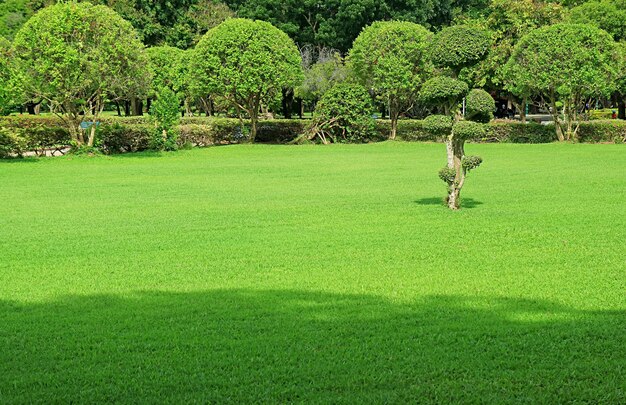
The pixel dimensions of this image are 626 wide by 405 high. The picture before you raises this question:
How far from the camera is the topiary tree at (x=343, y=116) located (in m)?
29.7

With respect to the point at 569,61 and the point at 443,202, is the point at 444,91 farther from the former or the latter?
the point at 569,61

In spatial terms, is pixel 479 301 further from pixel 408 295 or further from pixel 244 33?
→ pixel 244 33

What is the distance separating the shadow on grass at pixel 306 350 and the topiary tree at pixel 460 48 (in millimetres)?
5621

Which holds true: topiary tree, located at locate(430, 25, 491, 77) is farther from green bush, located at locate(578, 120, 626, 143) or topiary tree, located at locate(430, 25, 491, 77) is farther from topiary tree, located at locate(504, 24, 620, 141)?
green bush, located at locate(578, 120, 626, 143)

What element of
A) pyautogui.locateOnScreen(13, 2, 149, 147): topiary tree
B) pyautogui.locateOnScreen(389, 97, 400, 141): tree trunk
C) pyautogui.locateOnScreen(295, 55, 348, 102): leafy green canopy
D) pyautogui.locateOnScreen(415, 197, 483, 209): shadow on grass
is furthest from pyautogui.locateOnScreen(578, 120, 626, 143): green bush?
pyautogui.locateOnScreen(415, 197, 483, 209): shadow on grass

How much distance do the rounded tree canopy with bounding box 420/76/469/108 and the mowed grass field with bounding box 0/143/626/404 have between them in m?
1.85

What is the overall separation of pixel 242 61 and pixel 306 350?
2406 centimetres

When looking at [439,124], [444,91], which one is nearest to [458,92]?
[444,91]

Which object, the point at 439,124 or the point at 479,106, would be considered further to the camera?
the point at 439,124

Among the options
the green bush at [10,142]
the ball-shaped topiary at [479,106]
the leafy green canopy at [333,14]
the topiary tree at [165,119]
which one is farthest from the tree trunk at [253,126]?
the ball-shaped topiary at [479,106]

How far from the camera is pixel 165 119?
24984mm

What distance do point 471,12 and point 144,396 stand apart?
45.8 m

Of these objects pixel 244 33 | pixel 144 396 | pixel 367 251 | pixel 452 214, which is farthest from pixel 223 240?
pixel 244 33

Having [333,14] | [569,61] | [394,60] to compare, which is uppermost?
[333,14]
